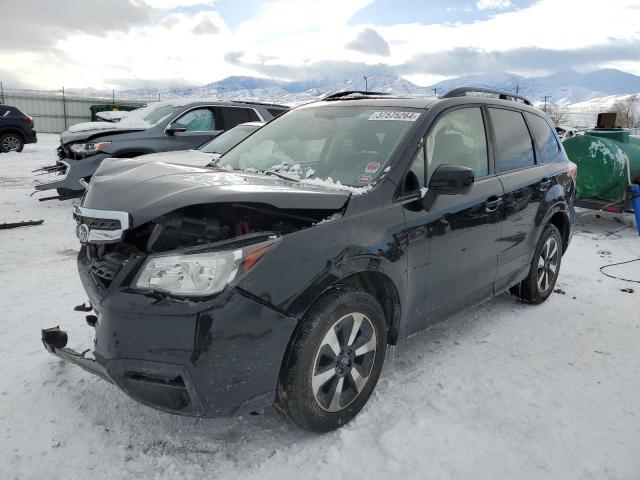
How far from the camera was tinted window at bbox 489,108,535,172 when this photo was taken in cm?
397

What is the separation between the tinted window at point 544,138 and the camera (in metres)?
4.57

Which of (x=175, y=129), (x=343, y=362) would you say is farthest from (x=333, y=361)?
(x=175, y=129)

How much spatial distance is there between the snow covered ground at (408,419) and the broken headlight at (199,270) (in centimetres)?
87

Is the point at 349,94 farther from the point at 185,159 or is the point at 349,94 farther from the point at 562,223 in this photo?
the point at 562,223

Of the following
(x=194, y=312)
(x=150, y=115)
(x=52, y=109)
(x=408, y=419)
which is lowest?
(x=408, y=419)

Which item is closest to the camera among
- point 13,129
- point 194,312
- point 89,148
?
point 194,312

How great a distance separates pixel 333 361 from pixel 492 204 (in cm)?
181

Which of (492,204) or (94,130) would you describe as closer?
(492,204)

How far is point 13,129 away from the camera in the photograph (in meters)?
16.7

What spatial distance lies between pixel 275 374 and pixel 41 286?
3.32 metres

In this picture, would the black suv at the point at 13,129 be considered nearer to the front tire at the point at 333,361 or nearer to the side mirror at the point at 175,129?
the side mirror at the point at 175,129

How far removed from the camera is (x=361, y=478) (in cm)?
235

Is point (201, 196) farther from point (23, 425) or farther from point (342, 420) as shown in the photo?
point (23, 425)

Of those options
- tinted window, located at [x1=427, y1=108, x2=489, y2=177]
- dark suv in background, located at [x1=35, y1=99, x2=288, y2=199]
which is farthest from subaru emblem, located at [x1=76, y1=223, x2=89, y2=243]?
dark suv in background, located at [x1=35, y1=99, x2=288, y2=199]
